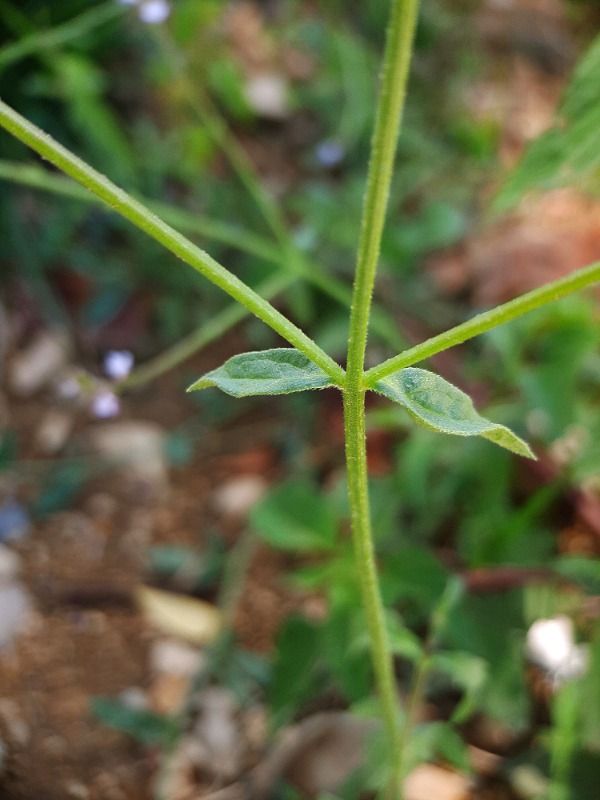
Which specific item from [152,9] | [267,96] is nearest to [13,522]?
[152,9]

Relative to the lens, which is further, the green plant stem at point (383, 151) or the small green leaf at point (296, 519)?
the small green leaf at point (296, 519)

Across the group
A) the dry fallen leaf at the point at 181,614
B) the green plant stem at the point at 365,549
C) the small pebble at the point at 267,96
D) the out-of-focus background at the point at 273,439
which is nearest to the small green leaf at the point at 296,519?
the out-of-focus background at the point at 273,439

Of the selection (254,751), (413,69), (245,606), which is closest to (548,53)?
(413,69)

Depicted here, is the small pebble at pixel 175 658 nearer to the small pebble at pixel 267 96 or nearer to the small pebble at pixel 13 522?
the small pebble at pixel 13 522

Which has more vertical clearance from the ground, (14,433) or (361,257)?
(14,433)

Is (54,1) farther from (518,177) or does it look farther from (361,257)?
(361,257)

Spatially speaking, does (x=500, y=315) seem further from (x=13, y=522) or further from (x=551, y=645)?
(x=13, y=522)
